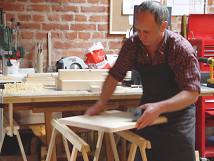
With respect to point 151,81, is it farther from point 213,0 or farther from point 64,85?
point 213,0

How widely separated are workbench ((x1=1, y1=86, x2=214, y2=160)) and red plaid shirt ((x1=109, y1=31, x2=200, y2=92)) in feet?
1.40

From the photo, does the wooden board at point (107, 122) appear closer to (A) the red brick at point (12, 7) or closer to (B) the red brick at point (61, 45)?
(B) the red brick at point (61, 45)

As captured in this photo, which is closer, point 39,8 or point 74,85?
point 74,85

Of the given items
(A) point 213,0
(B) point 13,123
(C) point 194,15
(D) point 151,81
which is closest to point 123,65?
(D) point 151,81

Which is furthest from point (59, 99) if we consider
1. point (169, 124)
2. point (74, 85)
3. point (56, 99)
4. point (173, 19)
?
point (173, 19)

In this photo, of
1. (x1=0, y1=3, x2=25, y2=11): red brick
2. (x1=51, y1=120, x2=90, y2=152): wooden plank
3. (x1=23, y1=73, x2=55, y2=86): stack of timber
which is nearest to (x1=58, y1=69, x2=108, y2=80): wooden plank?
(x1=23, y1=73, x2=55, y2=86): stack of timber

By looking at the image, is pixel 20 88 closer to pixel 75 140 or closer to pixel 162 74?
pixel 75 140

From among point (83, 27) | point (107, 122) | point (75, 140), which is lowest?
point (75, 140)

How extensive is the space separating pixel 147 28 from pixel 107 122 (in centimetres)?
57

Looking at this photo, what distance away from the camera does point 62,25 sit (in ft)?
12.0

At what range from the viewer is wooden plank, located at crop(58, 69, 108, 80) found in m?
2.57

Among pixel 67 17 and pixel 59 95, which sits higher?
pixel 67 17

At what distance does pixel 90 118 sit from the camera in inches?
73.5

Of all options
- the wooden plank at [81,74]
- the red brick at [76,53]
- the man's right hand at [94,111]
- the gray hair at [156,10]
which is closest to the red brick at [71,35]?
the red brick at [76,53]
